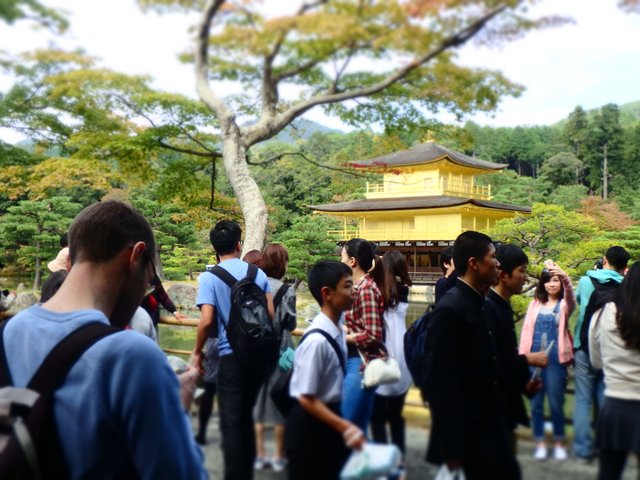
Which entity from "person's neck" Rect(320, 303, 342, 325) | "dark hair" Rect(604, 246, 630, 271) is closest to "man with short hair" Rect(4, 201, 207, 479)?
"person's neck" Rect(320, 303, 342, 325)

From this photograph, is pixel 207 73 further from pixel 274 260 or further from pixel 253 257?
pixel 274 260

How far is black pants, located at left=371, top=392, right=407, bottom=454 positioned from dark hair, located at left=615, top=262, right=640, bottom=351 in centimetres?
87

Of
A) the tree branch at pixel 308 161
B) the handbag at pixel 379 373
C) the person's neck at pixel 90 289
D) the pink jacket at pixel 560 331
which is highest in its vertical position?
the tree branch at pixel 308 161

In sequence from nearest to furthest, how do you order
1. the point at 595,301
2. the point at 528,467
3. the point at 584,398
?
1. the point at 528,467
2. the point at 584,398
3. the point at 595,301

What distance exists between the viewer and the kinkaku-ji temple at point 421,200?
1.90m

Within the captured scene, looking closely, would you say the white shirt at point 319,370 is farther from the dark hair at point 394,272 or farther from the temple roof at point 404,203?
the dark hair at point 394,272

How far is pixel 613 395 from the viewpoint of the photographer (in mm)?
1678

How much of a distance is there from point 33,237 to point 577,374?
7.01 metres

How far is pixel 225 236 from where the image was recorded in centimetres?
259

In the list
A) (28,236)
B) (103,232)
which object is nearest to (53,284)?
(103,232)

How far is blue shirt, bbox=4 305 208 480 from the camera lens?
1057 millimetres

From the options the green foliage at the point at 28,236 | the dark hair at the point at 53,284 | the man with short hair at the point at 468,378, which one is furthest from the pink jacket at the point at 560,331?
the green foliage at the point at 28,236

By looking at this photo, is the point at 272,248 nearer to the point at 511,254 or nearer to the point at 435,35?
the point at 511,254

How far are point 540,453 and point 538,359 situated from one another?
1.41 feet
